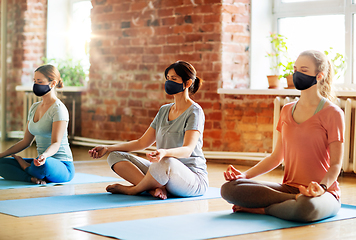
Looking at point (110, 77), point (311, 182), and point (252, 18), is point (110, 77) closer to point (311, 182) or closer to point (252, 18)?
point (252, 18)

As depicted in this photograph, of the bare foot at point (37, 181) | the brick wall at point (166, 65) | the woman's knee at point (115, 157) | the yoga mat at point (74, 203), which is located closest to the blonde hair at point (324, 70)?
the yoga mat at point (74, 203)

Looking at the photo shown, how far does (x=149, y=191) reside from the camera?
320cm

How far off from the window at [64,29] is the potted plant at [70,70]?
0.12 ft

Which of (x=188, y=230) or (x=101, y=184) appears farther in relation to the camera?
(x=101, y=184)

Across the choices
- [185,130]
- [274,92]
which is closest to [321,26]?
[274,92]

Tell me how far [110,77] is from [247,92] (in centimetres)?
168

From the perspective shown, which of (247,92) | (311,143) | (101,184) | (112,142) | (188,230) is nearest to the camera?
(188,230)

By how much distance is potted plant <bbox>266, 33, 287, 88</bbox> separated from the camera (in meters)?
5.00

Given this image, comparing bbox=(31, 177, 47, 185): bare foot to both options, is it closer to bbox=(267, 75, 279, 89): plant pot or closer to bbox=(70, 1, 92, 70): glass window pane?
bbox=(70, 1, 92, 70): glass window pane

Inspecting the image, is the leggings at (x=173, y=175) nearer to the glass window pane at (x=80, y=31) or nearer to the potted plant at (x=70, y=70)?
the potted plant at (x=70, y=70)

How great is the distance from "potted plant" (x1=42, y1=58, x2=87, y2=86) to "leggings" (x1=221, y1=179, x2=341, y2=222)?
2653mm

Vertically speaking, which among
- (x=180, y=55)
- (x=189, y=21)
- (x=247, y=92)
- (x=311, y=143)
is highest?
(x=189, y=21)

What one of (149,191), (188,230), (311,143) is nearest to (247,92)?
(149,191)

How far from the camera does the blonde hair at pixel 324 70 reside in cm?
251
